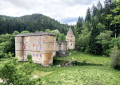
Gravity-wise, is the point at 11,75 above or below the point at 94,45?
below

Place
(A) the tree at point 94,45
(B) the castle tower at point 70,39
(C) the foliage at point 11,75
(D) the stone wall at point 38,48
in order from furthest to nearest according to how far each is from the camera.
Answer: (B) the castle tower at point 70,39 → (A) the tree at point 94,45 → (D) the stone wall at point 38,48 → (C) the foliage at point 11,75

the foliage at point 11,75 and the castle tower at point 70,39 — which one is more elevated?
the castle tower at point 70,39

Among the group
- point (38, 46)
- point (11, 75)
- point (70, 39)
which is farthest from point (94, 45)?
point (11, 75)

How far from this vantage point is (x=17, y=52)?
29.9 metres

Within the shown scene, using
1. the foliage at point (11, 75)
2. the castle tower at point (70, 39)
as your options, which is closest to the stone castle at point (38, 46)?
the castle tower at point (70, 39)

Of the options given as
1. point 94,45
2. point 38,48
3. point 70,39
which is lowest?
point 38,48

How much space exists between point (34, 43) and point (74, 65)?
12.7 meters

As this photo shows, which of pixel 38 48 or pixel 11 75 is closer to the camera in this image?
pixel 11 75

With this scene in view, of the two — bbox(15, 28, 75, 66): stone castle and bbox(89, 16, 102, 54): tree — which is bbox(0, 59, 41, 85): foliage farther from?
bbox(89, 16, 102, 54): tree

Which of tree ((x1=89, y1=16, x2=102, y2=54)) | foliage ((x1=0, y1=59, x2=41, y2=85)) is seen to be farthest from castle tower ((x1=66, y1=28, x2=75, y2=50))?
foliage ((x1=0, y1=59, x2=41, y2=85))

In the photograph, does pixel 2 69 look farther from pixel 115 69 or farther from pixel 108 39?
pixel 108 39

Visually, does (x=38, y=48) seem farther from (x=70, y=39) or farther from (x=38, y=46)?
(x=70, y=39)

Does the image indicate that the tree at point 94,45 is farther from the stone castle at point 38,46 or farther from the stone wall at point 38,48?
the stone wall at point 38,48

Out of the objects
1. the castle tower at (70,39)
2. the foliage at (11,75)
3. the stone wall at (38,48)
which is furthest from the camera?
the castle tower at (70,39)
